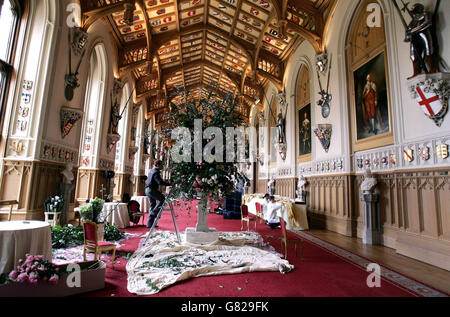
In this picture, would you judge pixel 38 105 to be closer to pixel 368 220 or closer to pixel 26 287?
pixel 26 287

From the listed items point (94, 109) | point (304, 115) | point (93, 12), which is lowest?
point (94, 109)

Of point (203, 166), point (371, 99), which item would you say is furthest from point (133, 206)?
point (371, 99)

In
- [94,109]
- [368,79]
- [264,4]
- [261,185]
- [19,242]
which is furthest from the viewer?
[261,185]

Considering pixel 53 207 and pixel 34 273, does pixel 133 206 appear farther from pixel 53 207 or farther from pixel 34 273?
pixel 34 273

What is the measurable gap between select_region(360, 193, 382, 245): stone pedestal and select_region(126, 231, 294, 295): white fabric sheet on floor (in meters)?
3.01

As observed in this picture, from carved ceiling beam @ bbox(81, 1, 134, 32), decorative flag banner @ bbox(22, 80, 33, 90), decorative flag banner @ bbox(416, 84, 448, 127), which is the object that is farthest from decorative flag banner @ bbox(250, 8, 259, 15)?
decorative flag banner @ bbox(22, 80, 33, 90)

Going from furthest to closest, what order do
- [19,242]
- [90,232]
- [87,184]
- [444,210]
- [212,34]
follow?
[212,34] → [87,184] → [444,210] → [90,232] → [19,242]

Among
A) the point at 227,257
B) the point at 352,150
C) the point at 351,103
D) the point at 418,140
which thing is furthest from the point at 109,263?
the point at 351,103

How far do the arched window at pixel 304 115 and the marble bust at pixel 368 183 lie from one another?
3378mm

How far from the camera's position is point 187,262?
341 cm

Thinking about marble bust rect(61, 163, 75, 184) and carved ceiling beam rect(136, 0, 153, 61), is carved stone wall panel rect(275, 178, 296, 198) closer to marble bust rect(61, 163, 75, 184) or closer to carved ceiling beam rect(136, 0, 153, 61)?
marble bust rect(61, 163, 75, 184)

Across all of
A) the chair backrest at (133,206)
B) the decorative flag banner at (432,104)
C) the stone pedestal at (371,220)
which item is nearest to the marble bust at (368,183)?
the stone pedestal at (371,220)

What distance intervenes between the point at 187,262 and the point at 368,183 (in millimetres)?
4632

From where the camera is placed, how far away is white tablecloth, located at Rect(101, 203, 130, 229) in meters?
6.14
